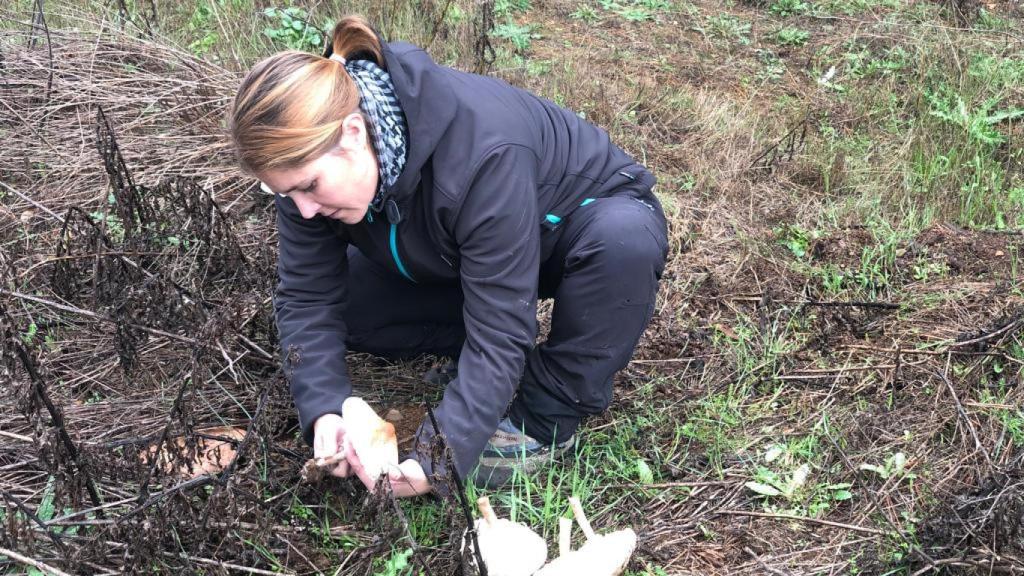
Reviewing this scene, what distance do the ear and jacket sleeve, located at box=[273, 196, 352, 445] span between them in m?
0.38

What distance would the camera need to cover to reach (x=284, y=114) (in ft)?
5.61

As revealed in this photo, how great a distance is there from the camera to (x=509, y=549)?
74.6 inches

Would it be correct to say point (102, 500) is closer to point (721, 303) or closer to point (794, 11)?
point (721, 303)

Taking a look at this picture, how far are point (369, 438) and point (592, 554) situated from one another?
1.96 ft

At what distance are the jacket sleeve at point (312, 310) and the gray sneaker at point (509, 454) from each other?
459mm

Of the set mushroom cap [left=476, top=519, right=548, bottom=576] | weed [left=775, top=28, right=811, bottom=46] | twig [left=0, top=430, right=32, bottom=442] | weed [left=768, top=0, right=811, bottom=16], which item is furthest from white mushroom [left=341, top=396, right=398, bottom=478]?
weed [left=768, top=0, right=811, bottom=16]

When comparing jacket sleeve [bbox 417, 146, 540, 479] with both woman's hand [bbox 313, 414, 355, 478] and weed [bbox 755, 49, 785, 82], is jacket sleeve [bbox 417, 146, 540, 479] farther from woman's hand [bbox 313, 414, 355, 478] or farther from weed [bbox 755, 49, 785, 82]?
weed [bbox 755, 49, 785, 82]

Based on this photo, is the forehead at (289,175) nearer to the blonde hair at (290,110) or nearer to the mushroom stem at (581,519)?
the blonde hair at (290,110)

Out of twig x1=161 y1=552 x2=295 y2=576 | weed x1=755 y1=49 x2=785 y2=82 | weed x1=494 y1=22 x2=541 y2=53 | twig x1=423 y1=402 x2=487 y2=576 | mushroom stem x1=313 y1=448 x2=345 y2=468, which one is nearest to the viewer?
twig x1=423 y1=402 x2=487 y2=576

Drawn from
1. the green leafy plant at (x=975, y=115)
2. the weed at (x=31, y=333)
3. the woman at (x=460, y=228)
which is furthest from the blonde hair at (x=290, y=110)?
the green leafy plant at (x=975, y=115)

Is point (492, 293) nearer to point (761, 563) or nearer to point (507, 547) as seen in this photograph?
point (507, 547)

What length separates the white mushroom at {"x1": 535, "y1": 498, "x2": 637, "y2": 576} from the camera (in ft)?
6.20

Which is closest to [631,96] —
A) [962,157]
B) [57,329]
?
[962,157]

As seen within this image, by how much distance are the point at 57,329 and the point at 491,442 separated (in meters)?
1.51
